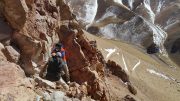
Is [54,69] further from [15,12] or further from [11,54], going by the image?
[15,12]

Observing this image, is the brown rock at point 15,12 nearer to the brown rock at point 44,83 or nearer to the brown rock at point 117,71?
the brown rock at point 44,83

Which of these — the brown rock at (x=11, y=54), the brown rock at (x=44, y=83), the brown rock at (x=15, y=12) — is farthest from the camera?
the brown rock at (x=15, y=12)

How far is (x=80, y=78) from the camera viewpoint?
32.4m

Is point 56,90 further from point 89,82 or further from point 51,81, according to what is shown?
point 89,82

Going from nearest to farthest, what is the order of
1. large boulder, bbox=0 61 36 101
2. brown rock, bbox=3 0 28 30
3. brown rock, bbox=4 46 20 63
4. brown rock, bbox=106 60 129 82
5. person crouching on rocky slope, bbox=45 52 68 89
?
large boulder, bbox=0 61 36 101
brown rock, bbox=4 46 20 63
person crouching on rocky slope, bbox=45 52 68 89
brown rock, bbox=3 0 28 30
brown rock, bbox=106 60 129 82

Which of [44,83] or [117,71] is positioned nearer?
[44,83]

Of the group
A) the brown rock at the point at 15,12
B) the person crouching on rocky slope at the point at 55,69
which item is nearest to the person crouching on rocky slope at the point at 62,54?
the person crouching on rocky slope at the point at 55,69

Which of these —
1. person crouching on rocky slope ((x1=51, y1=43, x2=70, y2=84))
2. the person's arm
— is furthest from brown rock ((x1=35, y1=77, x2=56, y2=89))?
person crouching on rocky slope ((x1=51, y1=43, x2=70, y2=84))

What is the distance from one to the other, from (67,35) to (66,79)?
17.2 ft

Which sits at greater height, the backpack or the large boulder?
the backpack

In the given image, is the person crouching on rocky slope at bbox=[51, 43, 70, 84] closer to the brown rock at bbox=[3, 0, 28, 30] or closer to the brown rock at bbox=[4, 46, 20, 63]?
the brown rock at bbox=[4, 46, 20, 63]

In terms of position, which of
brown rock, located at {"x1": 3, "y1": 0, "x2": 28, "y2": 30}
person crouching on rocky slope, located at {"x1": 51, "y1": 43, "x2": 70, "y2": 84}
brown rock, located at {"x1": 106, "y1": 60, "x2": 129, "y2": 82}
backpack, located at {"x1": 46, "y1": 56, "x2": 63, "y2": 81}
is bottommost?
backpack, located at {"x1": 46, "y1": 56, "x2": 63, "y2": 81}

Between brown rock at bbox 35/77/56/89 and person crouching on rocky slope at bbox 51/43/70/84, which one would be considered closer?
brown rock at bbox 35/77/56/89

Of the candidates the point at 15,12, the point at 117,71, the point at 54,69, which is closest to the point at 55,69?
the point at 54,69
